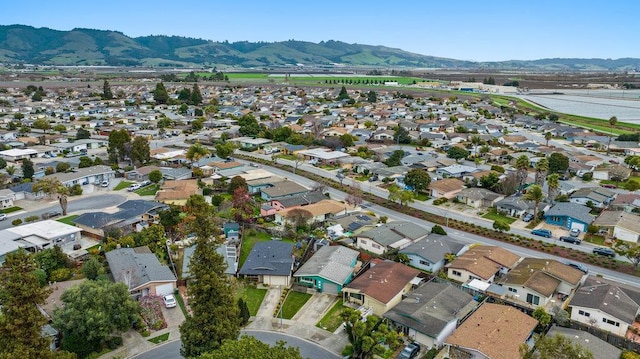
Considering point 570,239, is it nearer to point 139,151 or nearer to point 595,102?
point 139,151

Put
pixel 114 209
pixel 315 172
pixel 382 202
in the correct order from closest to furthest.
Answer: pixel 114 209
pixel 382 202
pixel 315 172

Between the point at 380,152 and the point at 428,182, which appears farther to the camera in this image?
the point at 380,152

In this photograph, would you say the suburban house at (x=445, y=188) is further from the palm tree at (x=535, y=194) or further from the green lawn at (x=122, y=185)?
the green lawn at (x=122, y=185)

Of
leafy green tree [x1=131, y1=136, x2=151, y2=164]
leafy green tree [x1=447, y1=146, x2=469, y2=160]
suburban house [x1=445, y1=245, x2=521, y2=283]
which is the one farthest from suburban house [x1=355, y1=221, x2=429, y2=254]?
leafy green tree [x1=131, y1=136, x2=151, y2=164]

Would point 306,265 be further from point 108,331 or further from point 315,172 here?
point 315,172

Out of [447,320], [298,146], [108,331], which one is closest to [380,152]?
[298,146]

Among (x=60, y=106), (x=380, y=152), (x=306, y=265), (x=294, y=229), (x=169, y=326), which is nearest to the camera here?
(x=169, y=326)

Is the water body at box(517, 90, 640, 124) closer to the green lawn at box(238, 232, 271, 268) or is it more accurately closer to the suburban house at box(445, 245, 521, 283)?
the suburban house at box(445, 245, 521, 283)
